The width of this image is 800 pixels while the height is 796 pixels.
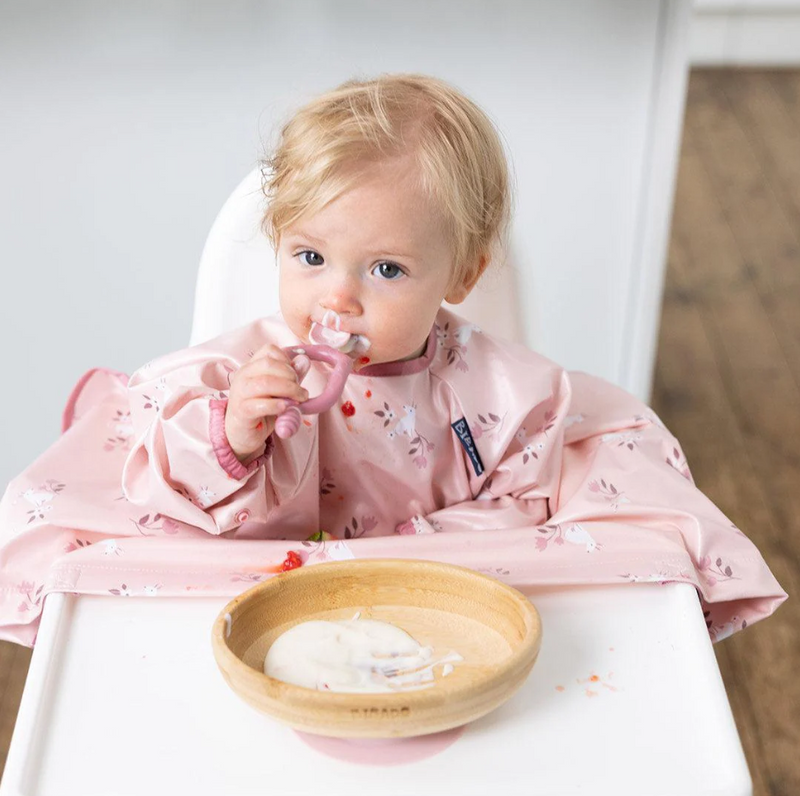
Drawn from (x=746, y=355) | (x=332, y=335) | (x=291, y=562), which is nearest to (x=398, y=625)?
(x=291, y=562)

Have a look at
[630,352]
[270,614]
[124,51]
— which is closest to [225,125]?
[124,51]

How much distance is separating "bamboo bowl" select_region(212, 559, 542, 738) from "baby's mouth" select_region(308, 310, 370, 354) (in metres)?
0.20

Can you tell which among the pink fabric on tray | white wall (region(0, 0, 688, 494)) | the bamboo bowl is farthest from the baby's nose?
white wall (region(0, 0, 688, 494))

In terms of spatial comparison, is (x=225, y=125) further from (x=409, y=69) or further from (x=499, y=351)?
(x=499, y=351)

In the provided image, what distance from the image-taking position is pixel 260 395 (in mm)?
925

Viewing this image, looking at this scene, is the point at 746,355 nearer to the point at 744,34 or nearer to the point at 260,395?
the point at 744,34

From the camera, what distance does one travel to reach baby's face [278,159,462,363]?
99cm

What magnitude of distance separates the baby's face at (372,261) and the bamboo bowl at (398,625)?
0.22m

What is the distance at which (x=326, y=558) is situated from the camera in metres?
0.95

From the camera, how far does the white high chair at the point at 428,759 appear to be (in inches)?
30.1

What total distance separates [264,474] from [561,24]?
0.97 m

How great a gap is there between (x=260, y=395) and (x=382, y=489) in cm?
25

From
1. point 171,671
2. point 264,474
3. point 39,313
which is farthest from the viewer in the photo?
point 39,313

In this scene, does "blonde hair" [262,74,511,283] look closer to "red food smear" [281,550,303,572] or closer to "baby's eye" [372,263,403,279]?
"baby's eye" [372,263,403,279]
